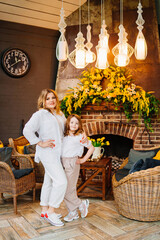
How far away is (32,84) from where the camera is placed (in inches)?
207

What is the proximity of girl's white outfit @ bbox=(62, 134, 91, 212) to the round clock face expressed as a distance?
2631 millimetres

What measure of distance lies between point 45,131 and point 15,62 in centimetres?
268

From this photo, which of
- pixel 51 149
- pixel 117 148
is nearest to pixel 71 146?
pixel 51 149

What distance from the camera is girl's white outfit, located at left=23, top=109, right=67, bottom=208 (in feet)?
8.95

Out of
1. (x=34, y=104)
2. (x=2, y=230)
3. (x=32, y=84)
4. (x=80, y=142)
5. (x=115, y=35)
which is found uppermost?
(x=115, y=35)

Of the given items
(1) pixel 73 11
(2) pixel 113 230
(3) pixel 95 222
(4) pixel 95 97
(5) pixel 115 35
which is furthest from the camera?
(1) pixel 73 11

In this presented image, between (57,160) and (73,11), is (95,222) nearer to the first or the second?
(57,160)

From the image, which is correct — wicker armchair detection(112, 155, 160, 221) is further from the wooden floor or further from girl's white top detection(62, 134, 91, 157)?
girl's white top detection(62, 134, 91, 157)

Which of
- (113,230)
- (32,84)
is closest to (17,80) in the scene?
(32,84)

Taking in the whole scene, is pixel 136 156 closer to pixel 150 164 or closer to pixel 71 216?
pixel 150 164

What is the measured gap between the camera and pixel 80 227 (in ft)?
8.92

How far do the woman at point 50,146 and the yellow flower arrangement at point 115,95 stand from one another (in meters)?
1.56

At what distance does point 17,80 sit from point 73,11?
1708 millimetres

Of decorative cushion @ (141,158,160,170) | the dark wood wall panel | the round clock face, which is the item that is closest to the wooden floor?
decorative cushion @ (141,158,160,170)
